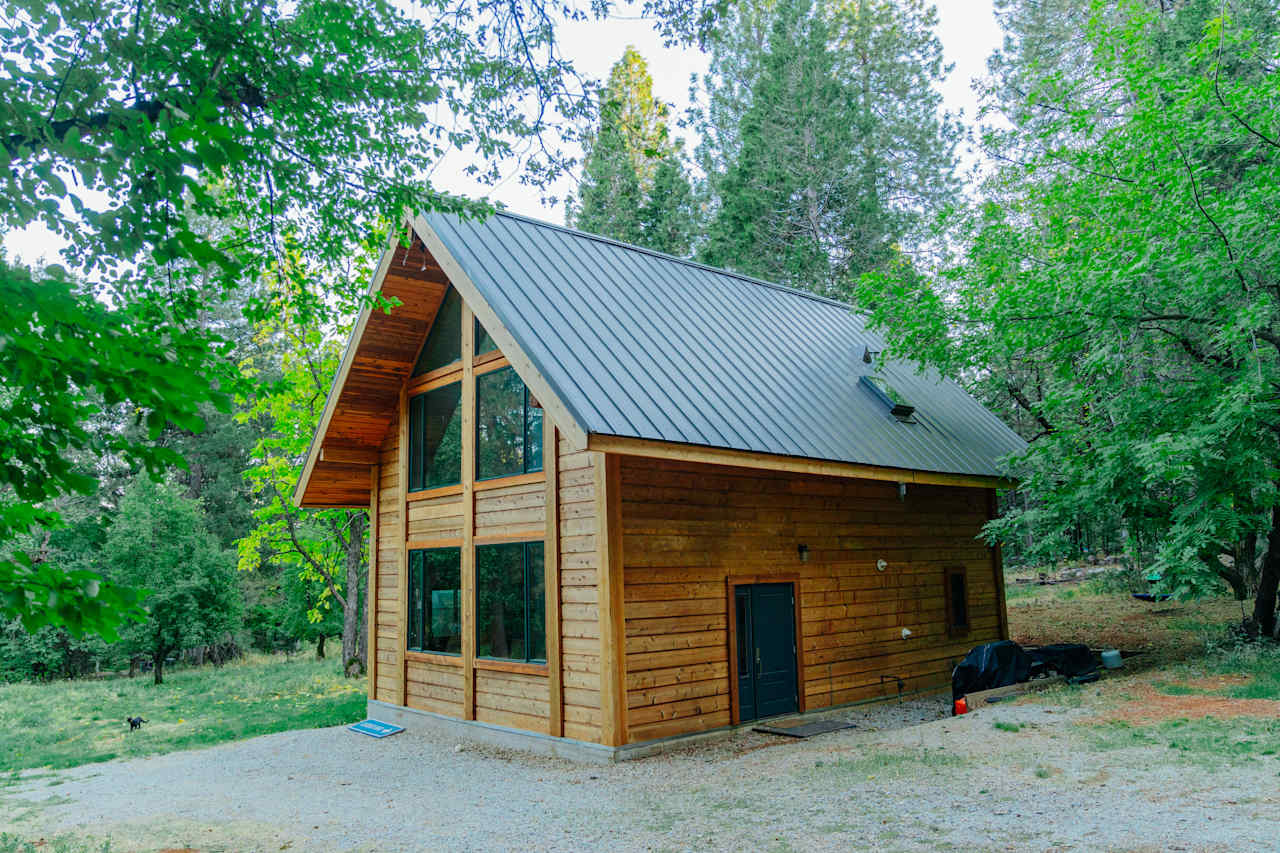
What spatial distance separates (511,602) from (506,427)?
2.17m

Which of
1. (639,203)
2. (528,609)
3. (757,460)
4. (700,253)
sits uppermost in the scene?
(639,203)

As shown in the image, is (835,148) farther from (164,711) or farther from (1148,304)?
(164,711)

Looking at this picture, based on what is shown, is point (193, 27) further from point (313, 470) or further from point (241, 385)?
point (313, 470)

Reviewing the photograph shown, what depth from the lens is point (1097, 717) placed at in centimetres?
898

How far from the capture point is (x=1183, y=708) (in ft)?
29.5

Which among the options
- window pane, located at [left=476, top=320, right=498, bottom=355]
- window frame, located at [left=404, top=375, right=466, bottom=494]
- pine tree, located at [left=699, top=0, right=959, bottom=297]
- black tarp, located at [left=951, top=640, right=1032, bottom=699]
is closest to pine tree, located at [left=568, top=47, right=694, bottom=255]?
pine tree, located at [left=699, top=0, right=959, bottom=297]

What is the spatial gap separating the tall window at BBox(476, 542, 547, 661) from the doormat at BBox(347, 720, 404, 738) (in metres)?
2.18

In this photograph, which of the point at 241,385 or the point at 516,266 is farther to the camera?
the point at 516,266

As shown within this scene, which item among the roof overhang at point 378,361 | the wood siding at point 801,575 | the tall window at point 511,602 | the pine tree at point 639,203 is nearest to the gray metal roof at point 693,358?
the roof overhang at point 378,361

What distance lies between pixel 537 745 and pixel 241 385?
5.73m

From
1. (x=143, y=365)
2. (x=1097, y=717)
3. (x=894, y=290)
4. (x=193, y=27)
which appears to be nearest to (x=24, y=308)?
(x=143, y=365)

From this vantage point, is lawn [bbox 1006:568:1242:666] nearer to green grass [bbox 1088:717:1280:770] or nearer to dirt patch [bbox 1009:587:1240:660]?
dirt patch [bbox 1009:587:1240:660]

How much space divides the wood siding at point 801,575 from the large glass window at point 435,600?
3177mm

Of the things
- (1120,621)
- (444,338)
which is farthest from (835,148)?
(444,338)
